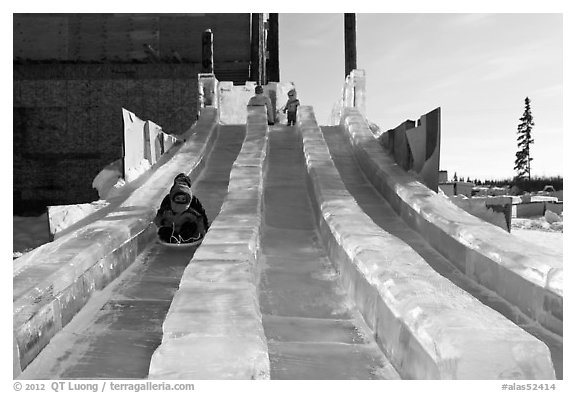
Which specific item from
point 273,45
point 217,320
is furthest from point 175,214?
point 273,45

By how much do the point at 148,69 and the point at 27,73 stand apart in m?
4.03

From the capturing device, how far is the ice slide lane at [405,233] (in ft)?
9.48

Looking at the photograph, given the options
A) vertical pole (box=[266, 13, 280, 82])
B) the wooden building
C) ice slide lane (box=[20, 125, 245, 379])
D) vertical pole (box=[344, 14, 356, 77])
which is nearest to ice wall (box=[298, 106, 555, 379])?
ice slide lane (box=[20, 125, 245, 379])

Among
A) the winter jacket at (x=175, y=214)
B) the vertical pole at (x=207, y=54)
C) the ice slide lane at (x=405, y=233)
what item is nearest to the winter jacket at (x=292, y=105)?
the ice slide lane at (x=405, y=233)

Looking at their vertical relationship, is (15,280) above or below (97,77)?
below

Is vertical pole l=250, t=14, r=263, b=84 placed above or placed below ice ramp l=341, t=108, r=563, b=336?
above

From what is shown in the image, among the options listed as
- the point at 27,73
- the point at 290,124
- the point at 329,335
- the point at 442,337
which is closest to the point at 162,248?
the point at 329,335

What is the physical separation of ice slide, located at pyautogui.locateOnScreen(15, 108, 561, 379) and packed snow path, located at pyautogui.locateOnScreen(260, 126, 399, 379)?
0.03 ft

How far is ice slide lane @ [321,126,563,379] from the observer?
9.48 ft

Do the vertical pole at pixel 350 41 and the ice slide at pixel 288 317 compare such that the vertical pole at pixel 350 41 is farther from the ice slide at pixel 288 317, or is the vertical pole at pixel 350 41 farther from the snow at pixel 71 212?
the ice slide at pixel 288 317

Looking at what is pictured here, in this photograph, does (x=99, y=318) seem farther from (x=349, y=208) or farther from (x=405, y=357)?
(x=349, y=208)

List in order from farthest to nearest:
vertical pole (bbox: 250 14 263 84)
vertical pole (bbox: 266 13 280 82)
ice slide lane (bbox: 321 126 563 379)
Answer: vertical pole (bbox: 266 13 280 82), vertical pole (bbox: 250 14 263 84), ice slide lane (bbox: 321 126 563 379)

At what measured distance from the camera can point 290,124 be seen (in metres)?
11.4

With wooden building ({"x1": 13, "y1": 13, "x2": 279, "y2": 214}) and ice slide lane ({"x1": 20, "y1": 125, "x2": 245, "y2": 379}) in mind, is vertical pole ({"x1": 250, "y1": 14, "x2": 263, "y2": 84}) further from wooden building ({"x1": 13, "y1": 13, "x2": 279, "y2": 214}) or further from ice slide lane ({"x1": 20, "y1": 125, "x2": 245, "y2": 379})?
ice slide lane ({"x1": 20, "y1": 125, "x2": 245, "y2": 379})
